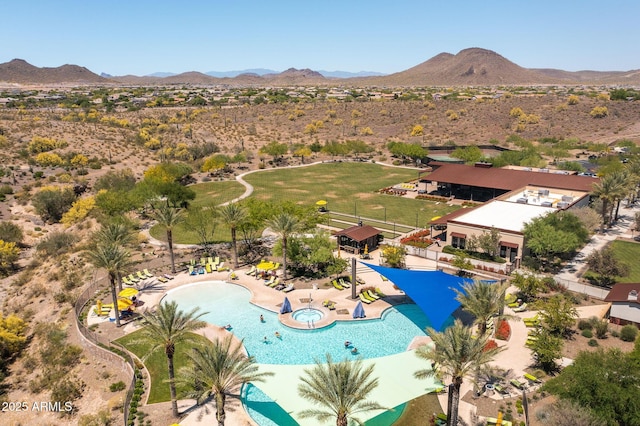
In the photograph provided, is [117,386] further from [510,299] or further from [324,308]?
[510,299]

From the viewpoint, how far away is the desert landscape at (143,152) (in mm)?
33000

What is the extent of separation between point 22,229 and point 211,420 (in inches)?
2146

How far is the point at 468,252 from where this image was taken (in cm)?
4847

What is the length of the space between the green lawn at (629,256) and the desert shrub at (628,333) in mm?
10487

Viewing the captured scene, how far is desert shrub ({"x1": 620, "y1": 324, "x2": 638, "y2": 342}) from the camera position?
3244 centimetres

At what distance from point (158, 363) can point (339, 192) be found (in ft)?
174

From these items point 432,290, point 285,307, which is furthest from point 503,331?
point 285,307

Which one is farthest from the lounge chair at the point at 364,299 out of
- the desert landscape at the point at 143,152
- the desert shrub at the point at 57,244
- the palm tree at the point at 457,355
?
the desert shrub at the point at 57,244

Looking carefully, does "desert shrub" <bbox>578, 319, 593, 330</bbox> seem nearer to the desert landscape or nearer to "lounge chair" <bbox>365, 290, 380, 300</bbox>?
the desert landscape

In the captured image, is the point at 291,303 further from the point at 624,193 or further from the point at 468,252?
the point at 624,193

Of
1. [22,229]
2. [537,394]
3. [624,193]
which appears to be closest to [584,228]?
[624,193]

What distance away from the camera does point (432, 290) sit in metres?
34.5

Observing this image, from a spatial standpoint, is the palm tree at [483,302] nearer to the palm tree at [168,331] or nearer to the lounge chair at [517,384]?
the lounge chair at [517,384]

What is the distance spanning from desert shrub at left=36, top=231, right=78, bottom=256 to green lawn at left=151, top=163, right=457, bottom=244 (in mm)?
10144
